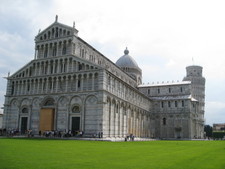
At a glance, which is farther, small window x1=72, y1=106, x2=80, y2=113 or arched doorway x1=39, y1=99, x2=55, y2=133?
arched doorway x1=39, y1=99, x2=55, y2=133

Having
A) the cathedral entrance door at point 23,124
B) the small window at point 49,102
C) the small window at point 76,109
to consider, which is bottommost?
the cathedral entrance door at point 23,124

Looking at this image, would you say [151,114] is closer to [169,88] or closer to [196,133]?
[169,88]

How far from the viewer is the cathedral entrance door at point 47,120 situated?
4085 cm

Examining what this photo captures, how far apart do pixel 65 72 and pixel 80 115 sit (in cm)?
818

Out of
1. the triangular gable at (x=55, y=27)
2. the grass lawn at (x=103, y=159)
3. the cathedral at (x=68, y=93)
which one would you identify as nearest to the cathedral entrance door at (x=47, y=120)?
the cathedral at (x=68, y=93)

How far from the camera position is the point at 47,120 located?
4112 centimetres

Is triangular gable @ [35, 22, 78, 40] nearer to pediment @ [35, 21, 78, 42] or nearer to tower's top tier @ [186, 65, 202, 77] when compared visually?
pediment @ [35, 21, 78, 42]

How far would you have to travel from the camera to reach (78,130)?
38.7 m

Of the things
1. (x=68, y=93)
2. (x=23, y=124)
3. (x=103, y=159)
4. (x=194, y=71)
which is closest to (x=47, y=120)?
(x=23, y=124)

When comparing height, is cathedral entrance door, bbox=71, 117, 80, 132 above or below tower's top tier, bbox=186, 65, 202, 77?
below

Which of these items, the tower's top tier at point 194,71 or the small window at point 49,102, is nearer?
the small window at point 49,102

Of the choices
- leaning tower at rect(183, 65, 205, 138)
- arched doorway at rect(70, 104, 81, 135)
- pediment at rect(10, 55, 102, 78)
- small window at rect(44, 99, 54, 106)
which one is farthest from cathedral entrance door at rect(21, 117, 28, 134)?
leaning tower at rect(183, 65, 205, 138)

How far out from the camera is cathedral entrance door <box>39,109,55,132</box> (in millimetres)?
40853

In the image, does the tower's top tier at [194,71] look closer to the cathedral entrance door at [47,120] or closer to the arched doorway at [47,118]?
the arched doorway at [47,118]
